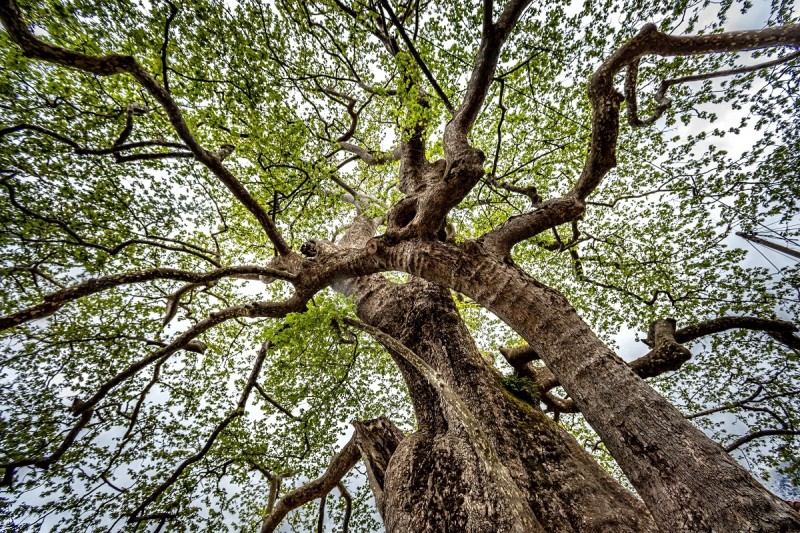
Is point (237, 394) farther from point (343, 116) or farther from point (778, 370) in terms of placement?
point (778, 370)

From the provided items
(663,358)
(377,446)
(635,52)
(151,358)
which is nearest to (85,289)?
(151,358)

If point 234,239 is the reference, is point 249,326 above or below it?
below

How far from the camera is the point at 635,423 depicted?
2.16 m

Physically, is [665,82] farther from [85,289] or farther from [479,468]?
[85,289]

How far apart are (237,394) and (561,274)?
32.2 feet

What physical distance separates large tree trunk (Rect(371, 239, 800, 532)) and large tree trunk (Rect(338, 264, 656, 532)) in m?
0.29

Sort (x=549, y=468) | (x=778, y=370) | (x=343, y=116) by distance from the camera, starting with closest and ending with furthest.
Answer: (x=549, y=468)
(x=778, y=370)
(x=343, y=116)

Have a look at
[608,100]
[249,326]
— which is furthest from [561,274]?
[249,326]

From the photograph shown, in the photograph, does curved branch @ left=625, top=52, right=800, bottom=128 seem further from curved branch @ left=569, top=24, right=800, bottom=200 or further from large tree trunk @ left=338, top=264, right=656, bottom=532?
large tree trunk @ left=338, top=264, right=656, bottom=532

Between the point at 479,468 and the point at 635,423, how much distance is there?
1481mm

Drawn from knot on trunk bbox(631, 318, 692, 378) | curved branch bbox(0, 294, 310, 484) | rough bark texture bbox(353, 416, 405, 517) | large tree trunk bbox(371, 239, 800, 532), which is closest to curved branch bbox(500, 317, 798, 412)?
knot on trunk bbox(631, 318, 692, 378)

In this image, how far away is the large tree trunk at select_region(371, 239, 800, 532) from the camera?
66.2 inches

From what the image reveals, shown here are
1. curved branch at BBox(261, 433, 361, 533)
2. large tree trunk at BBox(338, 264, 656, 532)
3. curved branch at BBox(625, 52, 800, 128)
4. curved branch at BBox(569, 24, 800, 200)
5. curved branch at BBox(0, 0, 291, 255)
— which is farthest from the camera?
curved branch at BBox(261, 433, 361, 533)

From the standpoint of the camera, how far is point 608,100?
11.7ft
